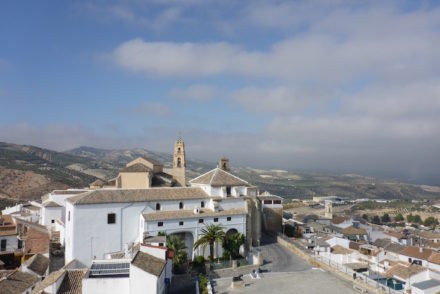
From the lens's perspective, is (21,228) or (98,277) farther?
(21,228)

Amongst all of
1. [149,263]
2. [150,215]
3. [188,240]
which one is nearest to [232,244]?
[188,240]

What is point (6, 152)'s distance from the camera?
136 meters

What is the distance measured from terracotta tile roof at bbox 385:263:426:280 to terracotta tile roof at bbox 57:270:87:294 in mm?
28794

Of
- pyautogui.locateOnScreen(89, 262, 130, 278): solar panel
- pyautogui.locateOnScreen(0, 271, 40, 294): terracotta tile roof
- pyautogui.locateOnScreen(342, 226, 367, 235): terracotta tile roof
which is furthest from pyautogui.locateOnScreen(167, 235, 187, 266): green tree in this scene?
pyautogui.locateOnScreen(342, 226, 367, 235): terracotta tile roof

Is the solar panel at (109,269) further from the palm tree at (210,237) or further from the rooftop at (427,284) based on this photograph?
the rooftop at (427,284)

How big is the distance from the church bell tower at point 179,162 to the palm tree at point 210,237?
1433 centimetres

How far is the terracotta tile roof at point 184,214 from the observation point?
31981 millimetres

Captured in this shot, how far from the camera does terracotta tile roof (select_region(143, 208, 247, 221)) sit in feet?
105

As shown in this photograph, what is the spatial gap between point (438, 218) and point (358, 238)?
205ft

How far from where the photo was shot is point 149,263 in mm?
23188

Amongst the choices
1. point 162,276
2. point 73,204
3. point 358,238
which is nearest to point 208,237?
point 162,276

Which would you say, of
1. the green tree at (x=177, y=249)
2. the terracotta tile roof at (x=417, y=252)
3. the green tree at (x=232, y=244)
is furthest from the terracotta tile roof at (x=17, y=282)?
the terracotta tile roof at (x=417, y=252)

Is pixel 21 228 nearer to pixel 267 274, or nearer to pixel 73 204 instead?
pixel 73 204

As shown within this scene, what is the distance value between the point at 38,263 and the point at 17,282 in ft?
11.3
